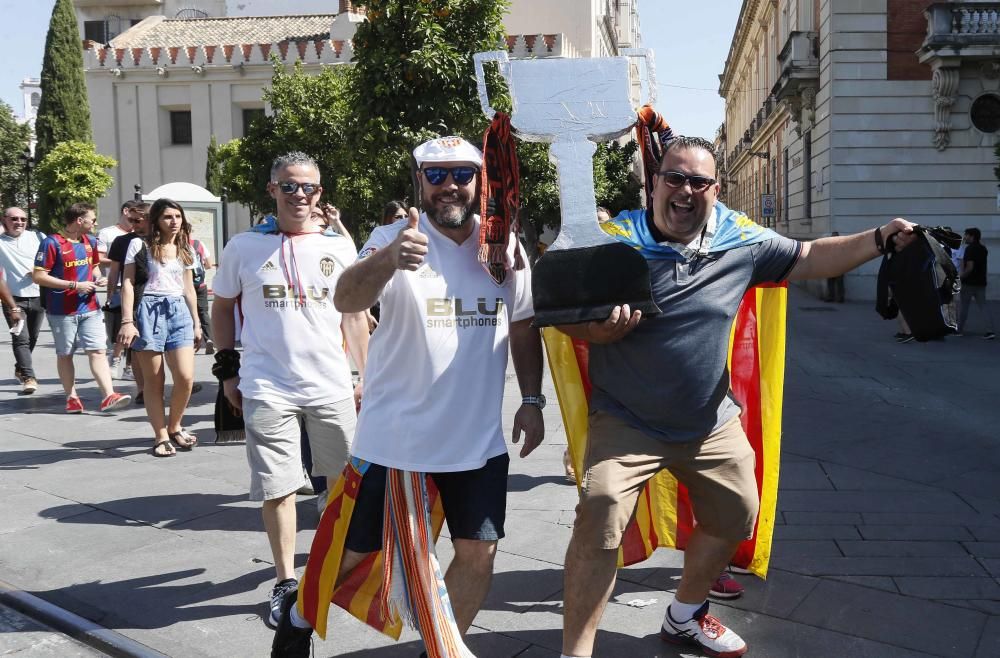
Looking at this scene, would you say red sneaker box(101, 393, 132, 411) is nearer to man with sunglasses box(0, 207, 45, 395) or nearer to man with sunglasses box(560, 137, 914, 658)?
man with sunglasses box(0, 207, 45, 395)

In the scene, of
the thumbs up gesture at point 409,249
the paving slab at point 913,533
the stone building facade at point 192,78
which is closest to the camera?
the thumbs up gesture at point 409,249

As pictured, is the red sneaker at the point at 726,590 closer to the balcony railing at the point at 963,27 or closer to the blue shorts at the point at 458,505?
the blue shorts at the point at 458,505

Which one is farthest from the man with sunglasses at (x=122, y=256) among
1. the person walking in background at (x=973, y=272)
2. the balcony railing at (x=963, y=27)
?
the balcony railing at (x=963, y=27)

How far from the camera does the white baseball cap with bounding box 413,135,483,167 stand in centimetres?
319

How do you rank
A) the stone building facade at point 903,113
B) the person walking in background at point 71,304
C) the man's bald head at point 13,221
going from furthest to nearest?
the stone building facade at point 903,113 < the man's bald head at point 13,221 < the person walking in background at point 71,304

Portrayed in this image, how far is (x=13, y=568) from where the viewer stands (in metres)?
4.73

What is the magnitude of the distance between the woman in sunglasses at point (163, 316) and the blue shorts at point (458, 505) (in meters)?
4.36

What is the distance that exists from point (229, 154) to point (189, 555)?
32919mm

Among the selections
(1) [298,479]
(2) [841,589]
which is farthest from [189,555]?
(2) [841,589]

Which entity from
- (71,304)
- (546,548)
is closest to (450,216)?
(546,548)

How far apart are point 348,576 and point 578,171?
154cm

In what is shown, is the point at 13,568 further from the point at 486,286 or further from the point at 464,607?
the point at 486,286

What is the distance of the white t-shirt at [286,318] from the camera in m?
4.14

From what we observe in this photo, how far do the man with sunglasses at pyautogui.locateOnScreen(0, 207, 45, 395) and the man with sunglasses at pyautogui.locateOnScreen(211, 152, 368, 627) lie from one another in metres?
6.92
